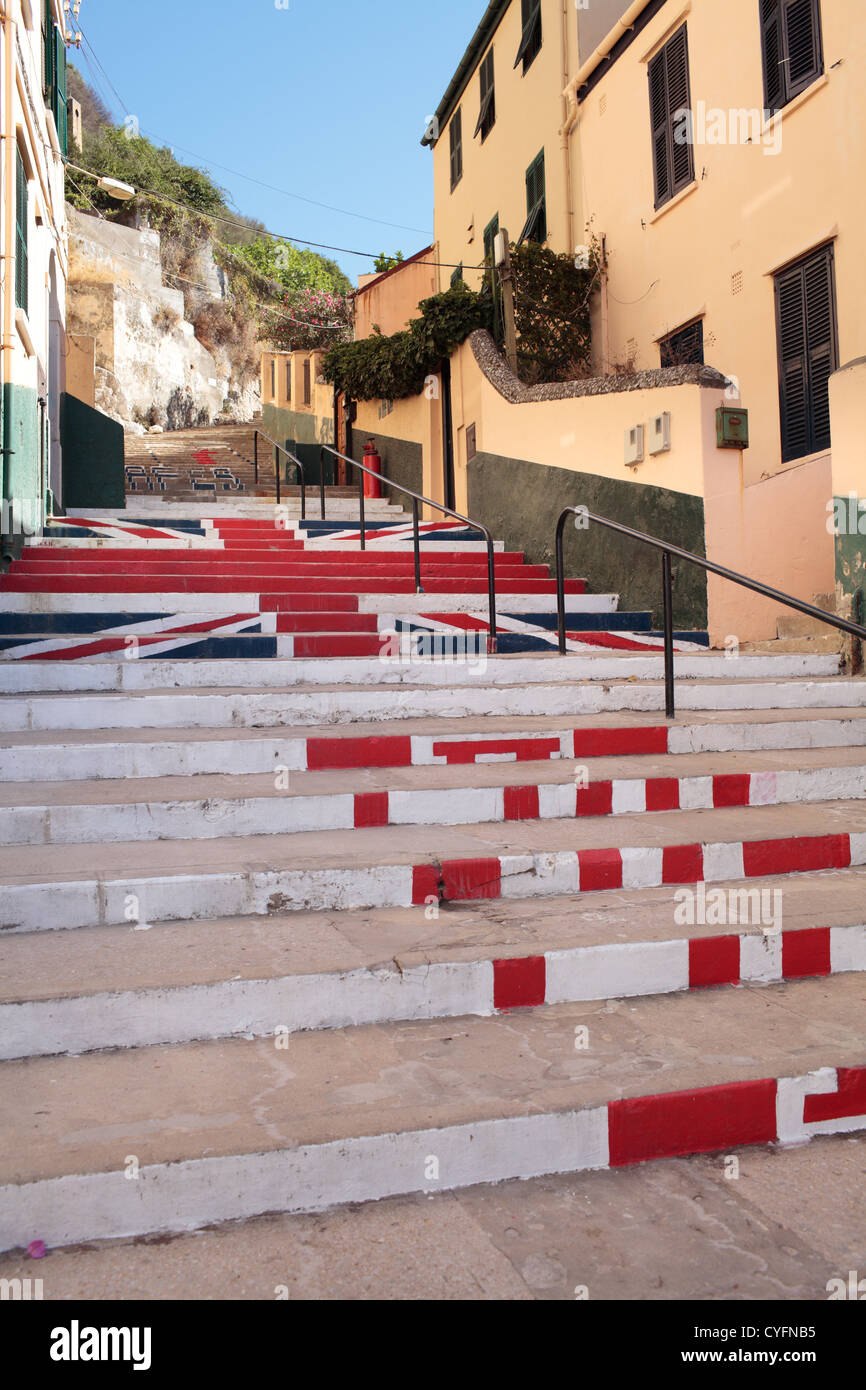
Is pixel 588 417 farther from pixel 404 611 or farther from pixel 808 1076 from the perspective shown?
pixel 808 1076

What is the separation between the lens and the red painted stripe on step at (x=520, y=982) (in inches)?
114

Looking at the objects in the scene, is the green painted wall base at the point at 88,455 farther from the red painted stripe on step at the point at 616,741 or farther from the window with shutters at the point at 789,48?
the red painted stripe on step at the point at 616,741

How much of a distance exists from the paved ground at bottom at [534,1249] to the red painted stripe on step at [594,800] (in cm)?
201

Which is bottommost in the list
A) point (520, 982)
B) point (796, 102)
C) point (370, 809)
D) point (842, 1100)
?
point (842, 1100)

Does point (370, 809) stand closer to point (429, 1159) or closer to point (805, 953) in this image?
point (805, 953)

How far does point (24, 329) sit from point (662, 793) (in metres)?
6.34

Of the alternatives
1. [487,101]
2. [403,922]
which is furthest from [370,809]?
[487,101]

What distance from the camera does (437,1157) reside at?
2.23 metres

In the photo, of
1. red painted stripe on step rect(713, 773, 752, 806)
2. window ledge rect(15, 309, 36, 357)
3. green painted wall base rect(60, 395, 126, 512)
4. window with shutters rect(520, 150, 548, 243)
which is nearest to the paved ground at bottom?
red painted stripe on step rect(713, 773, 752, 806)

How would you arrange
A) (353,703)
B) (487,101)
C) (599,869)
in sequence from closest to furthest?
1. (599,869)
2. (353,703)
3. (487,101)

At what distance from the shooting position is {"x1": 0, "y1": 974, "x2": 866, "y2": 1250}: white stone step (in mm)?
2064

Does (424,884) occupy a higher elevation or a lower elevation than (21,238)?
lower

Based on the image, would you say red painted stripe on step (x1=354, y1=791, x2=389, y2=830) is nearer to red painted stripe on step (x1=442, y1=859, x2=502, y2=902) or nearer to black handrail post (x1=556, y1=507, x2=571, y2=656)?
red painted stripe on step (x1=442, y1=859, x2=502, y2=902)

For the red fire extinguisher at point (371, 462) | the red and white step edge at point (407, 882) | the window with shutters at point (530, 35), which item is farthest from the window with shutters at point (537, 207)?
the red and white step edge at point (407, 882)
